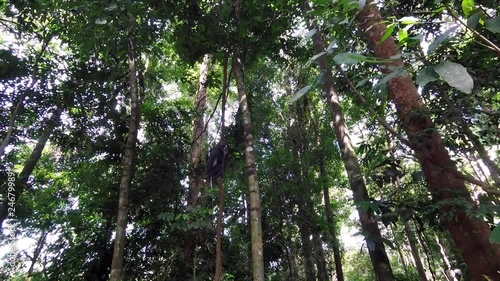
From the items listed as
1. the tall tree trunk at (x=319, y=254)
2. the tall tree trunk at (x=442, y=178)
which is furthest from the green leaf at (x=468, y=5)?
the tall tree trunk at (x=319, y=254)

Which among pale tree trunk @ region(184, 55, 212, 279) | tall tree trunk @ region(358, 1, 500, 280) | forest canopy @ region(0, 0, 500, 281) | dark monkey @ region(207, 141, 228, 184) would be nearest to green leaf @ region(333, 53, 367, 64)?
forest canopy @ region(0, 0, 500, 281)

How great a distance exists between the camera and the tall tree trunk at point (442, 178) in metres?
2.13

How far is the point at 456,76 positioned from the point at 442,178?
2.13 m

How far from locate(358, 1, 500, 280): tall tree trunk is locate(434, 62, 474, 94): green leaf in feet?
4.67

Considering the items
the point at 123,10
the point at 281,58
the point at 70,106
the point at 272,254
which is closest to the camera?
the point at 123,10

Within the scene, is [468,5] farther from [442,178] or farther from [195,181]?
[195,181]

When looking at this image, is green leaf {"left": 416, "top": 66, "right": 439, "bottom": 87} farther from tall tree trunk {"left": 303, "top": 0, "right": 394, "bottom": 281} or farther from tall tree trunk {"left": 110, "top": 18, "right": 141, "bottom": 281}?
tall tree trunk {"left": 110, "top": 18, "right": 141, "bottom": 281}

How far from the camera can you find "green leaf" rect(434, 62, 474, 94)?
632 millimetres

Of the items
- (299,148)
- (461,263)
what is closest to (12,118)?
(299,148)

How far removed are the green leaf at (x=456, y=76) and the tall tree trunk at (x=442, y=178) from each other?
4.67 feet

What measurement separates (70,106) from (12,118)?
103 centimetres

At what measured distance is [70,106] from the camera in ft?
22.1

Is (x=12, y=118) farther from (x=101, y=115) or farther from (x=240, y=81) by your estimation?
(x=240, y=81)

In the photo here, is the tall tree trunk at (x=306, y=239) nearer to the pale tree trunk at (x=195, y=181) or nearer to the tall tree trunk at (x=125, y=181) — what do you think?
the pale tree trunk at (x=195, y=181)
